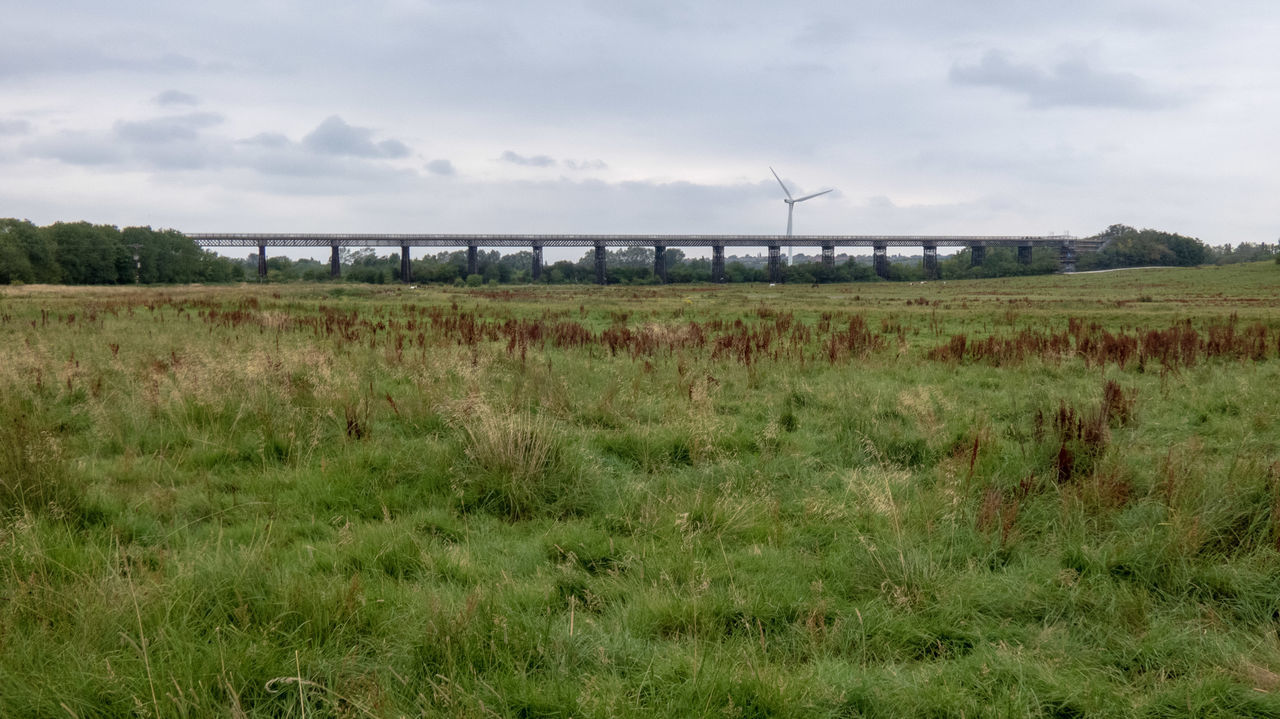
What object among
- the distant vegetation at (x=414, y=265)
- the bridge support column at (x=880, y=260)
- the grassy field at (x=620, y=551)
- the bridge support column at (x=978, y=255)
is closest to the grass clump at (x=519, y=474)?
the grassy field at (x=620, y=551)

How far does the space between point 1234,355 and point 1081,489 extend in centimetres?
1165

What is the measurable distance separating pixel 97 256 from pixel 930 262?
12530 cm

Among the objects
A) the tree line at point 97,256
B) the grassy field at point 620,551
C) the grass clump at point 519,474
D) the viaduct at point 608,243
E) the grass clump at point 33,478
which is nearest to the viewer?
the grassy field at point 620,551

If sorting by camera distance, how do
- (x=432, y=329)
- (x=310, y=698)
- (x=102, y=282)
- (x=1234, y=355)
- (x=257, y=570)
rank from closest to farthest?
(x=310, y=698), (x=257, y=570), (x=1234, y=355), (x=432, y=329), (x=102, y=282)

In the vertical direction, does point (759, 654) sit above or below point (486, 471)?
below

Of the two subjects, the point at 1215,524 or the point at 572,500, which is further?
the point at 572,500

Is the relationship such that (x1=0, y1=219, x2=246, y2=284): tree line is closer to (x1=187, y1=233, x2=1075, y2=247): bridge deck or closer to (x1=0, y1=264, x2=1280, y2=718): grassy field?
(x1=187, y1=233, x2=1075, y2=247): bridge deck

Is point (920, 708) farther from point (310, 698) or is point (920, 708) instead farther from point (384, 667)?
point (310, 698)

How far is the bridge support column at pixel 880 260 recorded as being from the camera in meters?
118

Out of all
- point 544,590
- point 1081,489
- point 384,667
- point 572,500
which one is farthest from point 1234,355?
point 384,667

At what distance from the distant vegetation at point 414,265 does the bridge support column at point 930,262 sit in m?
2.22

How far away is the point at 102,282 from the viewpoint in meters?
94.6

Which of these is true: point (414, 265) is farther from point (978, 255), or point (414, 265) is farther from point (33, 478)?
point (33, 478)

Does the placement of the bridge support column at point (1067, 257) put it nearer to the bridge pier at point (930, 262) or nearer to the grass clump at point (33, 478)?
the bridge pier at point (930, 262)
